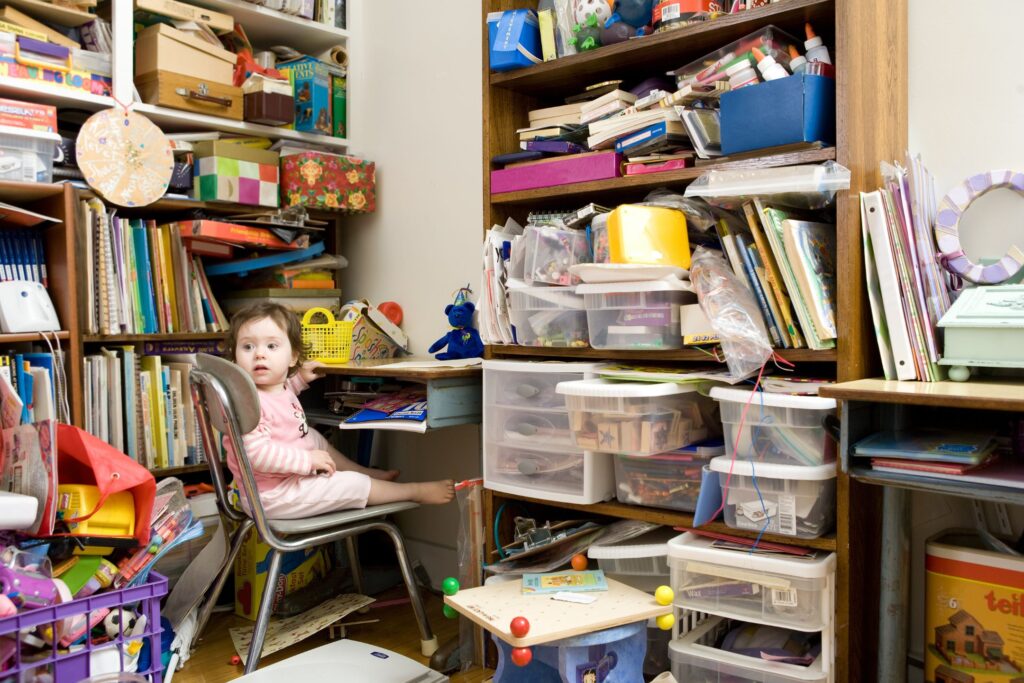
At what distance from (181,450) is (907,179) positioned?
211cm

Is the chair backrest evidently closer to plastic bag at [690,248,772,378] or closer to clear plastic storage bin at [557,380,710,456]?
clear plastic storage bin at [557,380,710,456]


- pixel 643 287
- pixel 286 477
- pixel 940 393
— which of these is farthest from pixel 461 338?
pixel 940 393

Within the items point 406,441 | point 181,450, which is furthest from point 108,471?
point 406,441

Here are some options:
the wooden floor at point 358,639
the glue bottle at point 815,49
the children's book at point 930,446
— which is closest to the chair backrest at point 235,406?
the wooden floor at point 358,639

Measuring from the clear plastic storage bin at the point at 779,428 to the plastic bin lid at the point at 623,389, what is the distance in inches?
3.2

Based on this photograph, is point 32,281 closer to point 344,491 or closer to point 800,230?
point 344,491

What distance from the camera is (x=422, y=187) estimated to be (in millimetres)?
2859

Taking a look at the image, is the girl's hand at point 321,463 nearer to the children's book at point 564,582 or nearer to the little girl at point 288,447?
the little girl at point 288,447

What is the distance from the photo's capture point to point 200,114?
2.67 meters

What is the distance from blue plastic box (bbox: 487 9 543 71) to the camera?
2.11m

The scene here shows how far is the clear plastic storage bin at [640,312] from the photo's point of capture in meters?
1.79

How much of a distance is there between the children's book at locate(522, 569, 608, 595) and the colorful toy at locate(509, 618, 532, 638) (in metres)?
0.26

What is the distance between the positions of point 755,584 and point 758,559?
7 centimetres

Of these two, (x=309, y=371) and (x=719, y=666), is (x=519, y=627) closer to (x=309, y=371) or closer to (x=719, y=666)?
(x=719, y=666)
